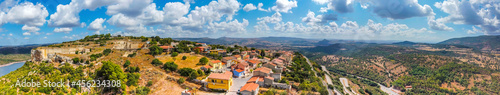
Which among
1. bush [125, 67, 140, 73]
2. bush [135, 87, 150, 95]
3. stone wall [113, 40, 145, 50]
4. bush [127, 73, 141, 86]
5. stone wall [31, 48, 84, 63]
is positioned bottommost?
bush [135, 87, 150, 95]

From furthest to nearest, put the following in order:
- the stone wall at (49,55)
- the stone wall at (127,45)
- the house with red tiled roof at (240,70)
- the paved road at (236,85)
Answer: the stone wall at (127,45)
the house with red tiled roof at (240,70)
the stone wall at (49,55)
the paved road at (236,85)

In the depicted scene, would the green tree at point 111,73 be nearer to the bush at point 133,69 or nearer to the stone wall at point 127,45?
the bush at point 133,69

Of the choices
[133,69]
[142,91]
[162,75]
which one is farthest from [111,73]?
[162,75]

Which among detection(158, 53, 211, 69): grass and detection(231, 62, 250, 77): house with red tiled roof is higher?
detection(158, 53, 211, 69): grass

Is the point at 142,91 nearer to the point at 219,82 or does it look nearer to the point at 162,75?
the point at 162,75

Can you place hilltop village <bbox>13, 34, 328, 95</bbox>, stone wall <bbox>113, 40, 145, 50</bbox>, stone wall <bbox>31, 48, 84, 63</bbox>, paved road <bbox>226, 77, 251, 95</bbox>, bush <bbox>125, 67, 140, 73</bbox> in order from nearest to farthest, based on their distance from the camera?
1. hilltop village <bbox>13, 34, 328, 95</bbox>
2. paved road <bbox>226, 77, 251, 95</bbox>
3. bush <bbox>125, 67, 140, 73</bbox>
4. stone wall <bbox>31, 48, 84, 63</bbox>
5. stone wall <bbox>113, 40, 145, 50</bbox>

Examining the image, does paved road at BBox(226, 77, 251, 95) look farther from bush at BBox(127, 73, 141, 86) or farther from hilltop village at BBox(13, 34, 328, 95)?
bush at BBox(127, 73, 141, 86)

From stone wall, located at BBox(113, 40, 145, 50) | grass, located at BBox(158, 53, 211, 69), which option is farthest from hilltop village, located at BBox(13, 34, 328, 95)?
stone wall, located at BBox(113, 40, 145, 50)

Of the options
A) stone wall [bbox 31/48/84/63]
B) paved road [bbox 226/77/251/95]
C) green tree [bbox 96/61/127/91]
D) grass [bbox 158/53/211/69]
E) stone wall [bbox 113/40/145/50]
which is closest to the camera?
green tree [bbox 96/61/127/91]

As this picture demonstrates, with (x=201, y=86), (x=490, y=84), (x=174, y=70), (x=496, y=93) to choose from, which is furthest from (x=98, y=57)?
(x=490, y=84)

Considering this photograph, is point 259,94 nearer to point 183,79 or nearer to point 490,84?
point 183,79

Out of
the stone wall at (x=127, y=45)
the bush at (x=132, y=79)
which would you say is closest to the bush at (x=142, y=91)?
the bush at (x=132, y=79)
